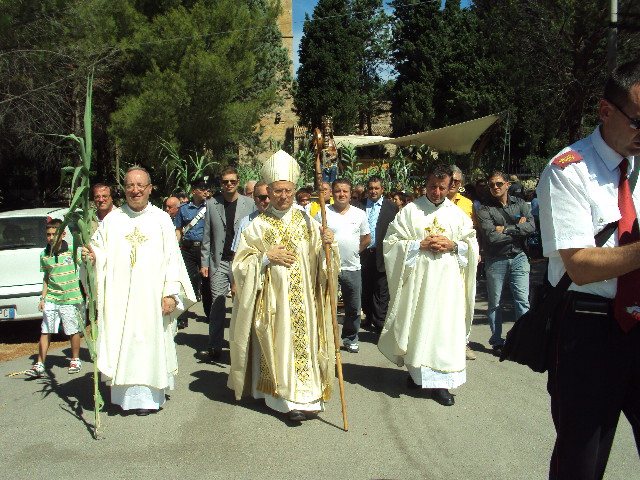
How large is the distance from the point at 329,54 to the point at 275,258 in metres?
35.6

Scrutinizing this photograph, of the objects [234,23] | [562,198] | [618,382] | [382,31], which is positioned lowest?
[618,382]

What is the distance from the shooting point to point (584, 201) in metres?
2.45

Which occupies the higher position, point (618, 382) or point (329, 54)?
point (329, 54)

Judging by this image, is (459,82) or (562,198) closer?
(562,198)

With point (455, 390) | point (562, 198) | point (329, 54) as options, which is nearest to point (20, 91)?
point (455, 390)

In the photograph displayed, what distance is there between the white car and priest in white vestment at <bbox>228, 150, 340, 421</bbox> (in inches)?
131

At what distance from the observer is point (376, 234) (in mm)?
8570

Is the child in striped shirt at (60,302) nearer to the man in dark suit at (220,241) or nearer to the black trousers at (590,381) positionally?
the man in dark suit at (220,241)

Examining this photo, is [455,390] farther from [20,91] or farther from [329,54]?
[329,54]

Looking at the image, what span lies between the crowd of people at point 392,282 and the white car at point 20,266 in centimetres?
153

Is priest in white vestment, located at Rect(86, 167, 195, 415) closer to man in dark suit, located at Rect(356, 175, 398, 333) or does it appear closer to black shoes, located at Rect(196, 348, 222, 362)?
black shoes, located at Rect(196, 348, 222, 362)

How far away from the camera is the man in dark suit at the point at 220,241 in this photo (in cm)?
745

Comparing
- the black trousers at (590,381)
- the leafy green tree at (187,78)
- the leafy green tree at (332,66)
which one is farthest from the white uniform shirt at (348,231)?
the leafy green tree at (332,66)

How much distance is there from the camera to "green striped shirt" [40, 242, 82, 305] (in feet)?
22.7
